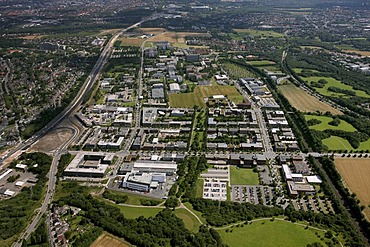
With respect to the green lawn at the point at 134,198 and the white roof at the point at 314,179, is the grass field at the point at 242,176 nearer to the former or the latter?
the white roof at the point at 314,179

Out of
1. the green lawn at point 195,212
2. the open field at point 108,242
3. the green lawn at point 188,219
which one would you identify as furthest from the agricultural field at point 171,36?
the open field at point 108,242

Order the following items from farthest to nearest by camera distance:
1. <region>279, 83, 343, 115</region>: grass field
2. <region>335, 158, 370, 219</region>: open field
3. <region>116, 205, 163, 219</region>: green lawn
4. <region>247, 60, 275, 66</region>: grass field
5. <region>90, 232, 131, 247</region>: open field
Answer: <region>247, 60, 275, 66</region>: grass field → <region>279, 83, 343, 115</region>: grass field → <region>335, 158, 370, 219</region>: open field → <region>116, 205, 163, 219</region>: green lawn → <region>90, 232, 131, 247</region>: open field

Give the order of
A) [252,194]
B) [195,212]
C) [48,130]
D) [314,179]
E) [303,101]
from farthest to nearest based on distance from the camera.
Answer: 1. [303,101]
2. [48,130]
3. [314,179]
4. [252,194]
5. [195,212]

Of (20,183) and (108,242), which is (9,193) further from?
(108,242)

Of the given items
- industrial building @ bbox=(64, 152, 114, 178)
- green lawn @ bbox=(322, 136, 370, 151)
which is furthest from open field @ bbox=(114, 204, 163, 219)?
green lawn @ bbox=(322, 136, 370, 151)

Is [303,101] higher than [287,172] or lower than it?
lower

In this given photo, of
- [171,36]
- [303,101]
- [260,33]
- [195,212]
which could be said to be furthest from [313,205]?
[260,33]

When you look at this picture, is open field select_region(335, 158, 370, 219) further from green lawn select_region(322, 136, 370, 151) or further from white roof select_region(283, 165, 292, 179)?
white roof select_region(283, 165, 292, 179)
